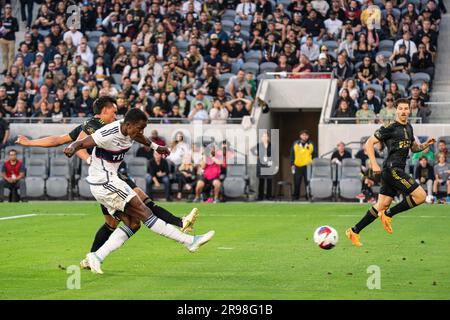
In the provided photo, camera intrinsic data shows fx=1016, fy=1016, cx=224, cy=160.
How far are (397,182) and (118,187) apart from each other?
550 cm

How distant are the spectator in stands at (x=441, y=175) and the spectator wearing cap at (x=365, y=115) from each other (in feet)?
8.45

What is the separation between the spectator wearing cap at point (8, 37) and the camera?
120 feet

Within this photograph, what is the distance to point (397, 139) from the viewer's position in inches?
643

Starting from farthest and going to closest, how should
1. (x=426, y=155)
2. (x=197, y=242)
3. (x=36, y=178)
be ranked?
(x=36, y=178)
(x=426, y=155)
(x=197, y=242)

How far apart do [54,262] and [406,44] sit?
66.1 feet

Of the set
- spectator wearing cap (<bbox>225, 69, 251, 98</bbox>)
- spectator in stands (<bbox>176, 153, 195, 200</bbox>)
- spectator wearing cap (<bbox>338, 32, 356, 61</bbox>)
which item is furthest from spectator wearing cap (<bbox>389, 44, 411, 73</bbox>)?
spectator in stands (<bbox>176, 153, 195, 200</bbox>)

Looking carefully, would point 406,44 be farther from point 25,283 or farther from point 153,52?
point 25,283

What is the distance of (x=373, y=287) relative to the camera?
11.2 meters

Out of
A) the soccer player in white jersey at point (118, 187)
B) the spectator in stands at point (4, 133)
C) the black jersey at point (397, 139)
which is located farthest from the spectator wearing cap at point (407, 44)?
the soccer player in white jersey at point (118, 187)

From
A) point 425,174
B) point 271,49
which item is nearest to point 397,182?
point 425,174

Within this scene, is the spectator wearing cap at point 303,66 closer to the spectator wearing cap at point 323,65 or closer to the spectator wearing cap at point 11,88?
the spectator wearing cap at point 323,65

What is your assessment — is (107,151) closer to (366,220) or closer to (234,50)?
(366,220)
